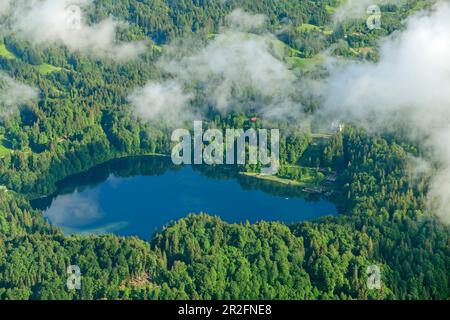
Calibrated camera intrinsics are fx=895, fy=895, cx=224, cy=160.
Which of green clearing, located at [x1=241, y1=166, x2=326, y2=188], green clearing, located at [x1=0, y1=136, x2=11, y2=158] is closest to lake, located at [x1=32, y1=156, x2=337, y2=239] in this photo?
green clearing, located at [x1=241, y1=166, x2=326, y2=188]

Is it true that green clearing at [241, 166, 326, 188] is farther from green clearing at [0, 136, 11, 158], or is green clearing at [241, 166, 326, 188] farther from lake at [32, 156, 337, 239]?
green clearing at [0, 136, 11, 158]

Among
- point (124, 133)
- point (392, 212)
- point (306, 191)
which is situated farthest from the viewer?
point (124, 133)

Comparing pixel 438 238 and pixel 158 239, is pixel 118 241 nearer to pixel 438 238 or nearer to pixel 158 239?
pixel 158 239

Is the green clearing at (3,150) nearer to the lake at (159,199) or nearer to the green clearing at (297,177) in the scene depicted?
the lake at (159,199)

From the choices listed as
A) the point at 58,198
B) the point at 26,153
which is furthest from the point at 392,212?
the point at 26,153

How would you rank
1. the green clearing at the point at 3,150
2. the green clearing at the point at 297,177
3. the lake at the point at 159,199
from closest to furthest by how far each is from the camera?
the lake at the point at 159,199
the green clearing at the point at 297,177
the green clearing at the point at 3,150

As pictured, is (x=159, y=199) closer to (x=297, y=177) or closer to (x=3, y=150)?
(x=297, y=177)

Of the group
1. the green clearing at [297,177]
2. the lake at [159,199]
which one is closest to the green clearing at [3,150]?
the lake at [159,199]

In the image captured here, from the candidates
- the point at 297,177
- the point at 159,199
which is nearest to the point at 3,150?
the point at 159,199
